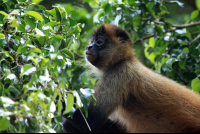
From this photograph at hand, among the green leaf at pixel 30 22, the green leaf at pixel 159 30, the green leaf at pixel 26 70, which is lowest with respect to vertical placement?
the green leaf at pixel 159 30

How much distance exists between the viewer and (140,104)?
522 cm

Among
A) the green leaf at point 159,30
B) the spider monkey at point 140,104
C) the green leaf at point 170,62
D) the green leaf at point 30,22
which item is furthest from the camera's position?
the green leaf at point 159,30

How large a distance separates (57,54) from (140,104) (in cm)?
272

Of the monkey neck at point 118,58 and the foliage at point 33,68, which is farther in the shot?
the monkey neck at point 118,58

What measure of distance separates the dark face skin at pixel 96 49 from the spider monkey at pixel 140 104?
1.55 feet

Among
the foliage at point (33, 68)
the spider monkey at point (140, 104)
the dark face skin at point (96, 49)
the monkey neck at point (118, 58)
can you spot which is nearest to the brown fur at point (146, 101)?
the spider monkey at point (140, 104)

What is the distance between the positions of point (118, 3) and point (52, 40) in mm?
2712

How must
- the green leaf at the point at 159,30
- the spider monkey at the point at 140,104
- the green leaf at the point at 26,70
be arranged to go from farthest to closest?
the green leaf at the point at 159,30 < the spider monkey at the point at 140,104 < the green leaf at the point at 26,70

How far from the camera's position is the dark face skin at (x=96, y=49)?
19.3ft

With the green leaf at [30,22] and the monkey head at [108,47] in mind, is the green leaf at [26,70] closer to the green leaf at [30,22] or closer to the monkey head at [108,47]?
the green leaf at [30,22]

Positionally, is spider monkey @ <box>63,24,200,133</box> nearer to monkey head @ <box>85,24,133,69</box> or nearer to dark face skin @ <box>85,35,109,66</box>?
monkey head @ <box>85,24,133,69</box>

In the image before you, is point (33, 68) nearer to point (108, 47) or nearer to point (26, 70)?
point (26, 70)

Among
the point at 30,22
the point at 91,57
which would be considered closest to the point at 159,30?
the point at 91,57

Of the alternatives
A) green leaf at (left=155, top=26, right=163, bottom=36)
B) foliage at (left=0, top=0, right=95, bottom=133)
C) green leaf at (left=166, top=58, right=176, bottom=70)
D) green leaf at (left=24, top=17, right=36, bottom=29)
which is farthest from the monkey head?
green leaf at (left=24, top=17, right=36, bottom=29)
